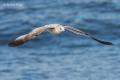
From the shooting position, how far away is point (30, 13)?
2448cm

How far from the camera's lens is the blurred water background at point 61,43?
20797 millimetres

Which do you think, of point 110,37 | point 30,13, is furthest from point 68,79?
point 30,13

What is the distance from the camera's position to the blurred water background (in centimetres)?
2080

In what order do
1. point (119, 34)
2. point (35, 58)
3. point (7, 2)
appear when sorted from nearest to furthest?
1. point (35, 58)
2. point (119, 34)
3. point (7, 2)

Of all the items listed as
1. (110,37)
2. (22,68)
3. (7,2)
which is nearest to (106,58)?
(110,37)

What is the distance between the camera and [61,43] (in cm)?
2250

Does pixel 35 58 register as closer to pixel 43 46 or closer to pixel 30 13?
pixel 43 46

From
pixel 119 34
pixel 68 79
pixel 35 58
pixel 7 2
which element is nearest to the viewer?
pixel 68 79

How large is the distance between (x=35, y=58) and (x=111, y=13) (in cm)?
430

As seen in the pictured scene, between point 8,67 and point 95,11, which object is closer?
point 8,67

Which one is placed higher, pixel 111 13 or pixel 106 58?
pixel 111 13

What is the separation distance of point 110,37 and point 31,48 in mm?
2953

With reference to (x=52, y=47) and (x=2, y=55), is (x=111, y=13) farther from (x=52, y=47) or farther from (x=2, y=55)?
(x=2, y=55)

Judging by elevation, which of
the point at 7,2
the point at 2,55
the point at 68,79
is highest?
the point at 7,2
